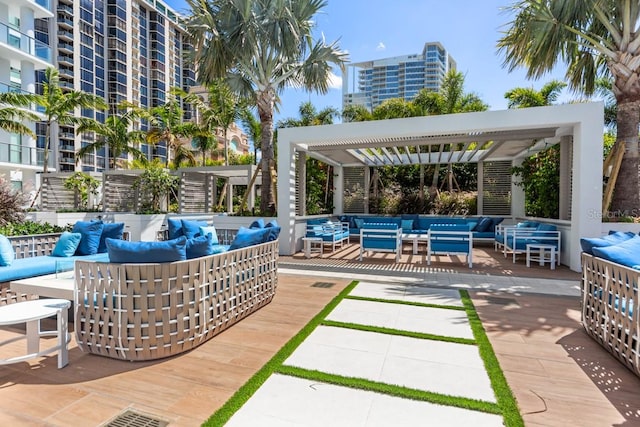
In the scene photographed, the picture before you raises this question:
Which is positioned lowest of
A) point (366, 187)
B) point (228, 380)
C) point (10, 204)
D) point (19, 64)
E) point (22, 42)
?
point (228, 380)

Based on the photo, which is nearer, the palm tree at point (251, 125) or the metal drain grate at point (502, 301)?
the metal drain grate at point (502, 301)

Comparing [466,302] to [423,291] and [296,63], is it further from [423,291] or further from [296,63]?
[296,63]

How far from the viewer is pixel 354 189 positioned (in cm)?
1506

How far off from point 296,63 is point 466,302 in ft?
28.4

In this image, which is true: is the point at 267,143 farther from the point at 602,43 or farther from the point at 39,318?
the point at 602,43

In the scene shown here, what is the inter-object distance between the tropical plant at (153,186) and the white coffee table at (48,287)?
10.4 meters

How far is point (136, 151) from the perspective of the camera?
19.2 metres

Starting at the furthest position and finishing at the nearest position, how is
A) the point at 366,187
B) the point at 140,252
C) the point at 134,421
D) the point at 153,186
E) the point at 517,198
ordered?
the point at 366,187 → the point at 153,186 → the point at 517,198 → the point at 140,252 → the point at 134,421

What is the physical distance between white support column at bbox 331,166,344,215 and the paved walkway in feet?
33.1

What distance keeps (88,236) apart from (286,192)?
16.4 feet

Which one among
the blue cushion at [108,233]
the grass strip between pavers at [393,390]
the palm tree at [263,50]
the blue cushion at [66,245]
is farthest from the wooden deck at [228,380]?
the palm tree at [263,50]

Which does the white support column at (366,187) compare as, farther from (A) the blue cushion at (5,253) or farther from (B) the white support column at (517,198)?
(A) the blue cushion at (5,253)

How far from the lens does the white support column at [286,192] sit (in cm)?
963

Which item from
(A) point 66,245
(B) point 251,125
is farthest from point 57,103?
(A) point 66,245
